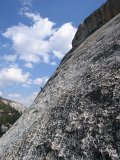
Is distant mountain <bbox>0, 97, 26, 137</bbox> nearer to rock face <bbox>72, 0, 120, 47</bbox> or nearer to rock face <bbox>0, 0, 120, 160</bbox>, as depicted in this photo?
rock face <bbox>72, 0, 120, 47</bbox>

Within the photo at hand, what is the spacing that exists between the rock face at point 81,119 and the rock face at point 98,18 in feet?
32.1

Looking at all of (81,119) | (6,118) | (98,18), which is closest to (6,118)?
(6,118)

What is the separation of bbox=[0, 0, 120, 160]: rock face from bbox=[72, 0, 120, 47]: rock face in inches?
385

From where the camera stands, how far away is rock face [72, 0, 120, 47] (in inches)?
760

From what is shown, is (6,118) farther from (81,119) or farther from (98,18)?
(81,119)

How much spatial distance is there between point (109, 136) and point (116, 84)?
163 cm

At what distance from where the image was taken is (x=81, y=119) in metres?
6.62

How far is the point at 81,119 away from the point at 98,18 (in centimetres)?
1568

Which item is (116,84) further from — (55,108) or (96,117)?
(55,108)

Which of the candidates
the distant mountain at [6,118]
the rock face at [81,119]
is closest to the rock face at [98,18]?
the rock face at [81,119]

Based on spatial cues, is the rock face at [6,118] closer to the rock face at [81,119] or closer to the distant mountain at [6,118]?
the distant mountain at [6,118]

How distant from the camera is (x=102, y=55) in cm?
892

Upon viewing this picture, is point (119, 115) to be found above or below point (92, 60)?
below

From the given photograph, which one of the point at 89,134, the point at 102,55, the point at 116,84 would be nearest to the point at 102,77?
the point at 116,84
